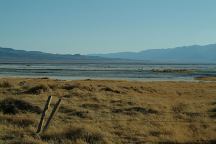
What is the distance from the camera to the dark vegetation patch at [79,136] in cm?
1335

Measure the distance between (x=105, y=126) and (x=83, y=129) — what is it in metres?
1.83

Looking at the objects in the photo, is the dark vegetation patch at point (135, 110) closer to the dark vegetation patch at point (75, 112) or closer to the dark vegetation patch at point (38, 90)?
the dark vegetation patch at point (75, 112)

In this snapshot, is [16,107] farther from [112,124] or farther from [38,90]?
[38,90]

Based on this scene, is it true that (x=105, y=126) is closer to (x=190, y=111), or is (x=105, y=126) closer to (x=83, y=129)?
(x=83, y=129)

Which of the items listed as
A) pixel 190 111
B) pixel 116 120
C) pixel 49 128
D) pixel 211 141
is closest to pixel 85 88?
pixel 190 111

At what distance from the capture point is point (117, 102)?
83.6 feet

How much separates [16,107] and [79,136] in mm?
7809

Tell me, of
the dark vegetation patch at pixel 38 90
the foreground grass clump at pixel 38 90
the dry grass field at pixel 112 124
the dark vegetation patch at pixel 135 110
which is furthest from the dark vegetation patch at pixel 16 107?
the foreground grass clump at pixel 38 90

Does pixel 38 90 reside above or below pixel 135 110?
below

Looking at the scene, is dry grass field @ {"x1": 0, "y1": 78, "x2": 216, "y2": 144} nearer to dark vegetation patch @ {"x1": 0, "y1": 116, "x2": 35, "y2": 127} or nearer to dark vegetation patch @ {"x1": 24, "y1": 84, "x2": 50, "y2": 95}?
dark vegetation patch @ {"x1": 0, "y1": 116, "x2": 35, "y2": 127}

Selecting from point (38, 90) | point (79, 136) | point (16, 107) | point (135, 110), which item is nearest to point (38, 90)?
point (38, 90)

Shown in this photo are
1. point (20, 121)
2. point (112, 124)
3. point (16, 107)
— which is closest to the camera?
point (112, 124)

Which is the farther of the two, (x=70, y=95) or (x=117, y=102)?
(x=70, y=95)

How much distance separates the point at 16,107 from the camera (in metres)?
20.8
